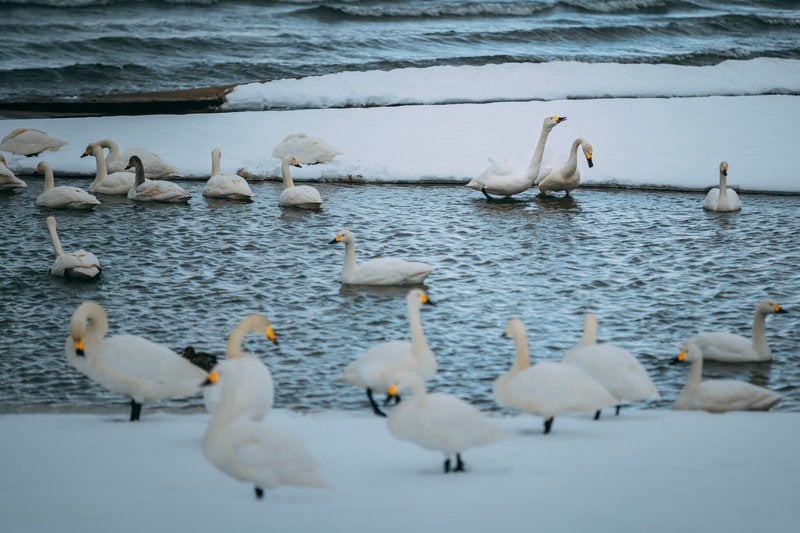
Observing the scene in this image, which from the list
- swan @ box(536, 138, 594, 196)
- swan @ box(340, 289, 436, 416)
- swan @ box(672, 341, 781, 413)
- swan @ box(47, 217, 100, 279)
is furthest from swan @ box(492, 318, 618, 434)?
swan @ box(536, 138, 594, 196)

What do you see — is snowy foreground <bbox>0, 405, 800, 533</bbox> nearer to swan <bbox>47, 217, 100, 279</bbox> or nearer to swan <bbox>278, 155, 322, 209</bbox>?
swan <bbox>47, 217, 100, 279</bbox>

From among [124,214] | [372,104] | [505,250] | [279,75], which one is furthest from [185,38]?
[505,250]

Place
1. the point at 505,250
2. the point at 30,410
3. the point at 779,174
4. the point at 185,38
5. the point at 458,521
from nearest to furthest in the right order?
1. the point at 458,521
2. the point at 30,410
3. the point at 505,250
4. the point at 779,174
5. the point at 185,38

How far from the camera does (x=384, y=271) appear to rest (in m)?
11.3

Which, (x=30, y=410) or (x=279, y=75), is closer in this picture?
(x=30, y=410)

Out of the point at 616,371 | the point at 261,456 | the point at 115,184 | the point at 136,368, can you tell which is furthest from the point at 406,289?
the point at 115,184

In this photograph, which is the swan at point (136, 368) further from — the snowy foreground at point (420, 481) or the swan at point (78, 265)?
the swan at point (78, 265)

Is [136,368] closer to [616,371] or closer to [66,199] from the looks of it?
[616,371]

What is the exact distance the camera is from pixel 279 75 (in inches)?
1115

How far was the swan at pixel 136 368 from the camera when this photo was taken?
24.4ft

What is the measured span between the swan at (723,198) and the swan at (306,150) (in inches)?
223

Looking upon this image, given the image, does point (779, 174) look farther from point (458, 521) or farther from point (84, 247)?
point (458, 521)

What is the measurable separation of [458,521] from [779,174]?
38.9 ft

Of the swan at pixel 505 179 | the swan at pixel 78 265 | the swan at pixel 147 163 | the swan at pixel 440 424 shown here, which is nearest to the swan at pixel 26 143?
the swan at pixel 147 163
